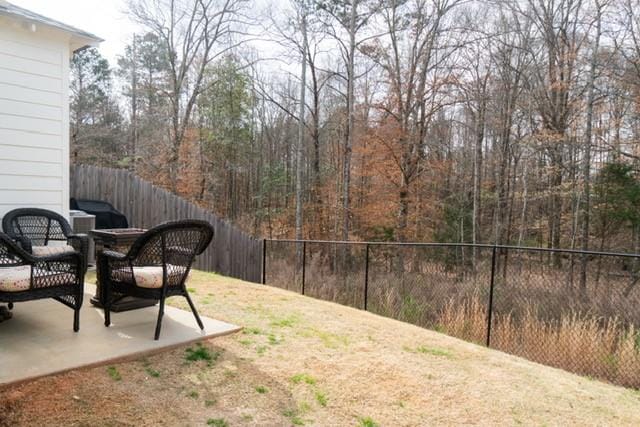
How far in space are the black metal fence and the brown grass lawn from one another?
114cm

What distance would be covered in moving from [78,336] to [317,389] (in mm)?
1756

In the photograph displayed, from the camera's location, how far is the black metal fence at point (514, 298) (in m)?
4.39

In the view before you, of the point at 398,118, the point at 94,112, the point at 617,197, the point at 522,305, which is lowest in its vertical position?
the point at 522,305

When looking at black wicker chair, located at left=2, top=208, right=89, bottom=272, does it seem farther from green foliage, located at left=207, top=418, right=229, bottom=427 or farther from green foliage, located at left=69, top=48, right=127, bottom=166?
green foliage, located at left=69, top=48, right=127, bottom=166

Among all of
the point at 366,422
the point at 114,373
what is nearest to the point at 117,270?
the point at 114,373

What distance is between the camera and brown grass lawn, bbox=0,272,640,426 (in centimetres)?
216

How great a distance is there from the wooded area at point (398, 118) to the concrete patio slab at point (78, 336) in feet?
29.0

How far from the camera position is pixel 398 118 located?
1161cm

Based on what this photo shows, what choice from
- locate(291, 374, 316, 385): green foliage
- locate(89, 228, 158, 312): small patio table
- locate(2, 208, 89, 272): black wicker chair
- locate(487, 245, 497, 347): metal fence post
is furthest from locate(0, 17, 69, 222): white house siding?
locate(487, 245, 497, 347): metal fence post

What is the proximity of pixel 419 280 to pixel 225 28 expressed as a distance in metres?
10.6

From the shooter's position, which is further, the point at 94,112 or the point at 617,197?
the point at 94,112

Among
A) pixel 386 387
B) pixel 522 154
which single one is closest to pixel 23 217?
pixel 386 387

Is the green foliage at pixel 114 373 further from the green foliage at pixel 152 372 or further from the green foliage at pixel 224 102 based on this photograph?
the green foliage at pixel 224 102

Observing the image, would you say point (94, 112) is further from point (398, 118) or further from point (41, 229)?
point (41, 229)
